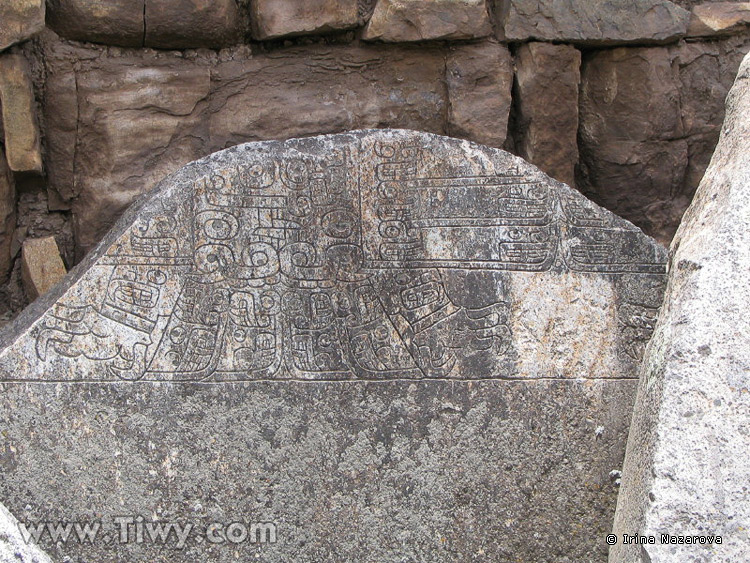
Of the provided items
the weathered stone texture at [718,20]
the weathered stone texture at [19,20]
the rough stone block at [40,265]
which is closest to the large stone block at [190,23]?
the weathered stone texture at [19,20]

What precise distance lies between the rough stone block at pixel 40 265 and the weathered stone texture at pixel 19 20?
0.57m

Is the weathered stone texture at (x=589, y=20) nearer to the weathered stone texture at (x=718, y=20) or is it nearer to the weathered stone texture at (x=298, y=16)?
the weathered stone texture at (x=718, y=20)

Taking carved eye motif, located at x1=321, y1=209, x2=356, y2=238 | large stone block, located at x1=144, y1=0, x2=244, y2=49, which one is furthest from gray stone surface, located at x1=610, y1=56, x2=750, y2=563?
large stone block, located at x1=144, y1=0, x2=244, y2=49

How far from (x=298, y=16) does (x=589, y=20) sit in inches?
36.0

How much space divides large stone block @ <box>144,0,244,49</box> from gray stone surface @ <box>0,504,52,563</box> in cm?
164

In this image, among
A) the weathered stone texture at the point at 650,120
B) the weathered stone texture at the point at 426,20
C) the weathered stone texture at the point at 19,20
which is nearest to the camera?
the weathered stone texture at the point at 19,20

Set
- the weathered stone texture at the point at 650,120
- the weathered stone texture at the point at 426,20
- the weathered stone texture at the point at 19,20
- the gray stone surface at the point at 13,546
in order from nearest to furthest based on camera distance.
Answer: the gray stone surface at the point at 13,546 → the weathered stone texture at the point at 19,20 → the weathered stone texture at the point at 426,20 → the weathered stone texture at the point at 650,120

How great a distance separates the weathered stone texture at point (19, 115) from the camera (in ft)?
8.86

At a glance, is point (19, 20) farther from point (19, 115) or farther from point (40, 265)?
point (40, 265)

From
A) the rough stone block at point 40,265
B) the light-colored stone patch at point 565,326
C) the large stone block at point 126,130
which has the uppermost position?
the large stone block at point 126,130

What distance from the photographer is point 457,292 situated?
2383 millimetres

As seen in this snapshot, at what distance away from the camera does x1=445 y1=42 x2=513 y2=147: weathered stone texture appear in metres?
2.97

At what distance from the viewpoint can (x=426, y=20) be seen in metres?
2.89

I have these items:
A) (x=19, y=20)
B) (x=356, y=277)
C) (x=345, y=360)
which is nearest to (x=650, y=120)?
(x=356, y=277)
